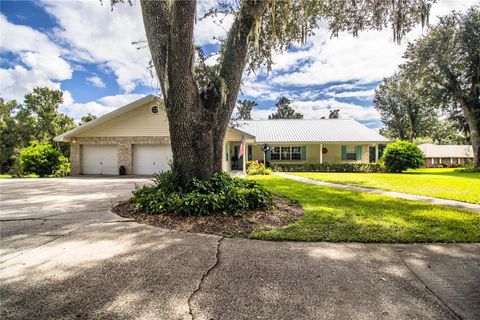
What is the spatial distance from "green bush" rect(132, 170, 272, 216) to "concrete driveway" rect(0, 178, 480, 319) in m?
0.93

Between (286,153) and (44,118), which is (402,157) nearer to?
(286,153)

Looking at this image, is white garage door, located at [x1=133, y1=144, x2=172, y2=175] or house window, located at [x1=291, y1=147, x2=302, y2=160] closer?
white garage door, located at [x1=133, y1=144, x2=172, y2=175]

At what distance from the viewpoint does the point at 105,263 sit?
9.93 feet

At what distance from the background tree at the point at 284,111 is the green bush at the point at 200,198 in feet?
172

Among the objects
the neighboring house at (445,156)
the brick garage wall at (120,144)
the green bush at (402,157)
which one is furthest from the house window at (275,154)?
the neighboring house at (445,156)

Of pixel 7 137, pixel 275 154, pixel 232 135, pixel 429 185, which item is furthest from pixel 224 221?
pixel 7 137

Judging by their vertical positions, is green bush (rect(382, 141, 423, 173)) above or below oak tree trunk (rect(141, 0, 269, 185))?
below

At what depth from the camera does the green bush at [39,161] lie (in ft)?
52.5

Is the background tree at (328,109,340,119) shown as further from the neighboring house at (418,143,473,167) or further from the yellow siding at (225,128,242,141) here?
the yellow siding at (225,128,242,141)

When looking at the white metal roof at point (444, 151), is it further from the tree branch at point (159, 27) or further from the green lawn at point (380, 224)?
the tree branch at point (159, 27)

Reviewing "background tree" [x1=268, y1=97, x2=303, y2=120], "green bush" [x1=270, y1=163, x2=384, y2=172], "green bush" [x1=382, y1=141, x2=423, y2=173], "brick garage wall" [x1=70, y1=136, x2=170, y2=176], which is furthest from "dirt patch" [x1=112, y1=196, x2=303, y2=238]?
"background tree" [x1=268, y1=97, x2=303, y2=120]

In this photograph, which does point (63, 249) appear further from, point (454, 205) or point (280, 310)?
point (454, 205)

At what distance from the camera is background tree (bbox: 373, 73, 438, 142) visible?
38.6m

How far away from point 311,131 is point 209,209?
2070cm
